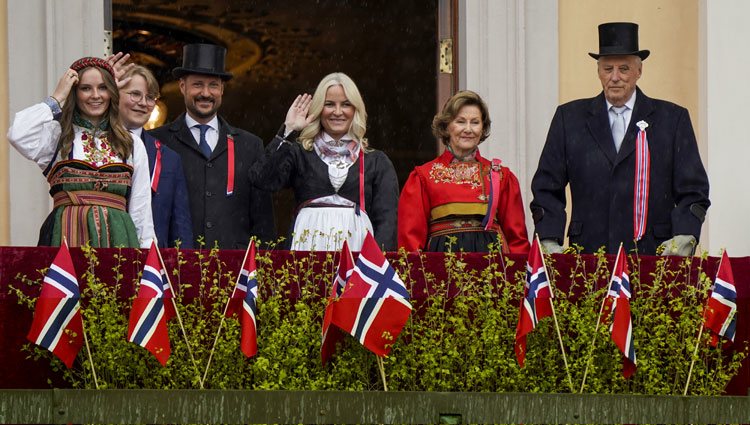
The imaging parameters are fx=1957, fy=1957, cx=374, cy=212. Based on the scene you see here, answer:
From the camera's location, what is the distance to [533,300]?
8.37 m

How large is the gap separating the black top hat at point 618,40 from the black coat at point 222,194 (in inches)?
69.9

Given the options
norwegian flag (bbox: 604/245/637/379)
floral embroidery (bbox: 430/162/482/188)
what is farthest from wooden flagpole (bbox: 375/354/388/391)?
floral embroidery (bbox: 430/162/482/188)

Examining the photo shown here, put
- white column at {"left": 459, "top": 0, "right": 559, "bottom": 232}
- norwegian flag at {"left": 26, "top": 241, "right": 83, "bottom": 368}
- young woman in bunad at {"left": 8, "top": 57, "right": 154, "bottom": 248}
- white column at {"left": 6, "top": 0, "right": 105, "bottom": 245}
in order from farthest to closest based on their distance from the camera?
white column at {"left": 459, "top": 0, "right": 559, "bottom": 232} < white column at {"left": 6, "top": 0, "right": 105, "bottom": 245} < young woman in bunad at {"left": 8, "top": 57, "right": 154, "bottom": 248} < norwegian flag at {"left": 26, "top": 241, "right": 83, "bottom": 368}

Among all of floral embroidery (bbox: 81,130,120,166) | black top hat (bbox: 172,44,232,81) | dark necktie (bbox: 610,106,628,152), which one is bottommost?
floral embroidery (bbox: 81,130,120,166)

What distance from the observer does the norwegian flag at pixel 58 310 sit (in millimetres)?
8055

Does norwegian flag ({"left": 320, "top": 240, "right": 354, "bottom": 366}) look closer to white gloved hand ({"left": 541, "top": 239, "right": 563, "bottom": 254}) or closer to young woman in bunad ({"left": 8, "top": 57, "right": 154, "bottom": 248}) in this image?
young woman in bunad ({"left": 8, "top": 57, "right": 154, "bottom": 248})

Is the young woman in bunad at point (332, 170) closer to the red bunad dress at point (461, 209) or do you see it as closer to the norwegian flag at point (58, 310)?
the red bunad dress at point (461, 209)

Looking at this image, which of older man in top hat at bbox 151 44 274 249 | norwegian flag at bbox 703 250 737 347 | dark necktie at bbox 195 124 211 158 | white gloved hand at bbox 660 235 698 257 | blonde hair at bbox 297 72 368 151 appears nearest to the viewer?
norwegian flag at bbox 703 250 737 347

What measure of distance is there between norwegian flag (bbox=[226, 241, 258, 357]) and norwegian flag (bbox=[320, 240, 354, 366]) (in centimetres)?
29

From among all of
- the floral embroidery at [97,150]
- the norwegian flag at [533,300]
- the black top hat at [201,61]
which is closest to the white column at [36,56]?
the black top hat at [201,61]

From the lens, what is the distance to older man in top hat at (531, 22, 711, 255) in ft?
30.6

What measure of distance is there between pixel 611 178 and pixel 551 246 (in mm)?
527

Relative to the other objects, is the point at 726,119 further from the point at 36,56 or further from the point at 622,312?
the point at 36,56

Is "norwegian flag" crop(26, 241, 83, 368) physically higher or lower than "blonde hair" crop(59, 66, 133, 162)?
lower
